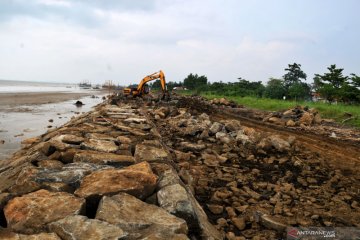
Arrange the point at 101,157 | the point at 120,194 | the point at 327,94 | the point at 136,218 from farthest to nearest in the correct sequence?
1. the point at 327,94
2. the point at 101,157
3. the point at 120,194
4. the point at 136,218

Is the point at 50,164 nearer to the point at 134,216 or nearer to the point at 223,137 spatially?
the point at 134,216

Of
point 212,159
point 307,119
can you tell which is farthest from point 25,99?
point 212,159

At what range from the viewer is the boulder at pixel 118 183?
3104 mm

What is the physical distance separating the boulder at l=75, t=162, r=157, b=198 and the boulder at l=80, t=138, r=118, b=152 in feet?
4.66

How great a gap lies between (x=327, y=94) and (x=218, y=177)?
24621mm

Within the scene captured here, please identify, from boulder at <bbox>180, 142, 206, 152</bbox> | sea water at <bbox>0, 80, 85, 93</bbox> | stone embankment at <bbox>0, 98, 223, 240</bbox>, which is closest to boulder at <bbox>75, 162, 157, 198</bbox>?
stone embankment at <bbox>0, 98, 223, 240</bbox>

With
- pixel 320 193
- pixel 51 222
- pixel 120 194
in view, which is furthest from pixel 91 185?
pixel 320 193

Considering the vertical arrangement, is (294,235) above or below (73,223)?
below

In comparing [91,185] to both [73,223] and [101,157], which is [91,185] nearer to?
[73,223]

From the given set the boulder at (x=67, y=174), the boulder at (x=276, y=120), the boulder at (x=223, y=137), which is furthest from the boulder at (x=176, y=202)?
the boulder at (x=276, y=120)

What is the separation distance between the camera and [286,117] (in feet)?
44.0

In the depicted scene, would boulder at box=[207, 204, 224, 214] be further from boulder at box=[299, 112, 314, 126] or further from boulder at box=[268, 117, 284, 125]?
boulder at box=[299, 112, 314, 126]

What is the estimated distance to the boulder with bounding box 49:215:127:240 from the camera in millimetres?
2349

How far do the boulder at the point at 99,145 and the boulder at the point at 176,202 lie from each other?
74.4 inches
